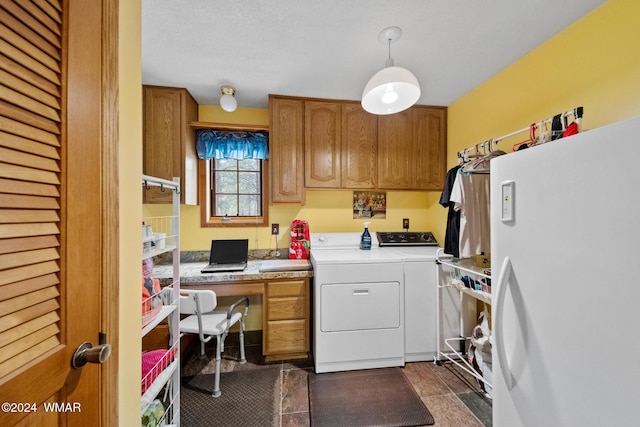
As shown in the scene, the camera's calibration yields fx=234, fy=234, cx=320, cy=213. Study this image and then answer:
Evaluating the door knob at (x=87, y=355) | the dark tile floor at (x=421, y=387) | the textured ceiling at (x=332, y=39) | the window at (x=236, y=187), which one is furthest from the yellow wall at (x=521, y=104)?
the door knob at (x=87, y=355)

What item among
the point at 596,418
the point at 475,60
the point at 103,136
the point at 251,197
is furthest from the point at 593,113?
the point at 251,197

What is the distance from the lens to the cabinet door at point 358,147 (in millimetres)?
2418

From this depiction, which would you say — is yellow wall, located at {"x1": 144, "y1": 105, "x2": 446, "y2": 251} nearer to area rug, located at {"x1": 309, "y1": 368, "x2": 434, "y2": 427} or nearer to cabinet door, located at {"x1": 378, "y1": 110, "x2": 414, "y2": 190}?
cabinet door, located at {"x1": 378, "y1": 110, "x2": 414, "y2": 190}

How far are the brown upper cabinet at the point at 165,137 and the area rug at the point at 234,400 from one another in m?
1.53

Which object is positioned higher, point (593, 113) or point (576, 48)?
point (576, 48)

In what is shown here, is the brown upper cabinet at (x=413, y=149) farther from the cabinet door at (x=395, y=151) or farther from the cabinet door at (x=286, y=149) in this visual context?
the cabinet door at (x=286, y=149)

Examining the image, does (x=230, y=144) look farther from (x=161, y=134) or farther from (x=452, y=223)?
(x=452, y=223)

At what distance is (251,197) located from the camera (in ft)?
8.73

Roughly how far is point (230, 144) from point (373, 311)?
2093mm

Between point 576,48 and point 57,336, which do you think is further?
point 576,48

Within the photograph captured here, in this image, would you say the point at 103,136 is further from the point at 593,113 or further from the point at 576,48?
the point at 576,48

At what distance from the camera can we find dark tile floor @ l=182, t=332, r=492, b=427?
1.54m

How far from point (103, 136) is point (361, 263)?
1.74m

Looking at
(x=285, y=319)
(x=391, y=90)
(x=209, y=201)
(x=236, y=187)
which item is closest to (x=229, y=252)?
(x=209, y=201)
